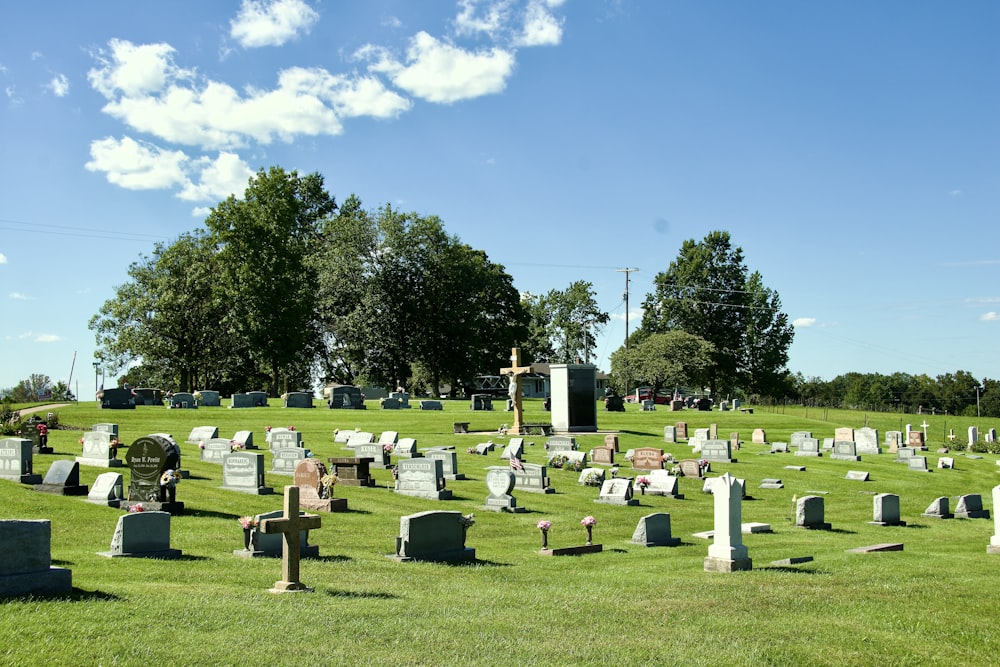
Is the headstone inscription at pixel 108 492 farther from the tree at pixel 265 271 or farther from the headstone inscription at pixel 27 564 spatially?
the tree at pixel 265 271

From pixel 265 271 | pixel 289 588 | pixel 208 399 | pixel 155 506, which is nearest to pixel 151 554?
pixel 289 588

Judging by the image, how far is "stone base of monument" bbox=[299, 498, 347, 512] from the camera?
17922mm

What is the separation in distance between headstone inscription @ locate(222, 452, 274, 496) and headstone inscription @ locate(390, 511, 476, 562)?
7078mm

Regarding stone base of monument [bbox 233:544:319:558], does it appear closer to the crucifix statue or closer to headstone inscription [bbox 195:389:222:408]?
the crucifix statue

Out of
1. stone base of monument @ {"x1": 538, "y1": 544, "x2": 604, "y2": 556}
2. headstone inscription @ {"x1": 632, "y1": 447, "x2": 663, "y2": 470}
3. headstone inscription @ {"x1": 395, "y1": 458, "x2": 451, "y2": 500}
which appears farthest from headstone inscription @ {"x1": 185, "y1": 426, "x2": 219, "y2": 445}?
stone base of monument @ {"x1": 538, "y1": 544, "x2": 604, "y2": 556}

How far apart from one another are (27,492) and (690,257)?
80.7 m

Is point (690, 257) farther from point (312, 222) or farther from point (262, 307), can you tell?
point (262, 307)

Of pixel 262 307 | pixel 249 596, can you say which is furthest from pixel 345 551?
pixel 262 307

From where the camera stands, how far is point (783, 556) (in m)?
15.4

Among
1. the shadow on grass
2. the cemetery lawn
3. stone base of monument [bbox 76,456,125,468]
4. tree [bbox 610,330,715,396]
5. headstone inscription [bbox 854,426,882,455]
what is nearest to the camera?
the cemetery lawn

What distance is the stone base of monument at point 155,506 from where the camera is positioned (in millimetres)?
15883

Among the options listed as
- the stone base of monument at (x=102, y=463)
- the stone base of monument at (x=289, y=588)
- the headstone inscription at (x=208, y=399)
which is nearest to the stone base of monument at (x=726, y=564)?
the stone base of monument at (x=289, y=588)

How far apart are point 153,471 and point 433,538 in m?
6.18

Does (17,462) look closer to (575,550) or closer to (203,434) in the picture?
(203,434)
